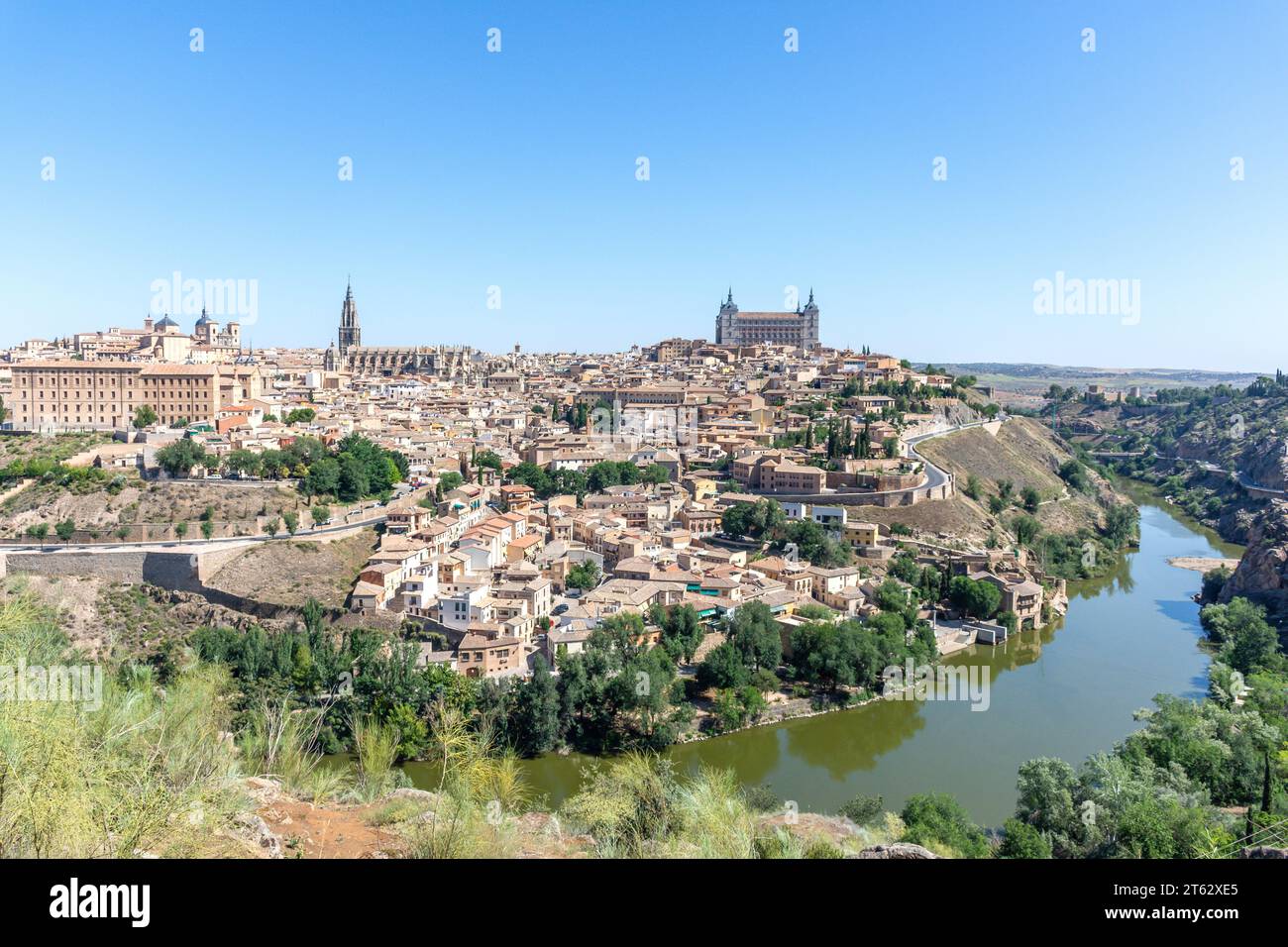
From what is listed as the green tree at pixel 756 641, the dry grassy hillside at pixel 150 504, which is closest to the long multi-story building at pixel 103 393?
the dry grassy hillside at pixel 150 504

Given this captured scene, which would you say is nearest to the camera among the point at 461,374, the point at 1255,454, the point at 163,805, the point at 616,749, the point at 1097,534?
the point at 163,805

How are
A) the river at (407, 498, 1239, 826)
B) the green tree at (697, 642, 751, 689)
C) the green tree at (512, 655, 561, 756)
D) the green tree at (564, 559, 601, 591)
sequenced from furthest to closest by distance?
the green tree at (564, 559, 601, 591), the green tree at (697, 642, 751, 689), the green tree at (512, 655, 561, 756), the river at (407, 498, 1239, 826)

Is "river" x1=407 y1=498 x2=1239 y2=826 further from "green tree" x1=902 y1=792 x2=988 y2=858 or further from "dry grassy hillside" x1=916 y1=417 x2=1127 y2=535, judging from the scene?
"dry grassy hillside" x1=916 y1=417 x2=1127 y2=535

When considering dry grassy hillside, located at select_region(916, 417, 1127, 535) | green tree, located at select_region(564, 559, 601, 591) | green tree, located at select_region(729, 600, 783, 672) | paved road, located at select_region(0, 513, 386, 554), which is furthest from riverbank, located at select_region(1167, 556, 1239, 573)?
paved road, located at select_region(0, 513, 386, 554)

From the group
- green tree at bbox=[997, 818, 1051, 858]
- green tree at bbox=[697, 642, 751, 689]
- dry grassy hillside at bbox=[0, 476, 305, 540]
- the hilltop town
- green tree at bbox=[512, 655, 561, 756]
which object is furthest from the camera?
dry grassy hillside at bbox=[0, 476, 305, 540]

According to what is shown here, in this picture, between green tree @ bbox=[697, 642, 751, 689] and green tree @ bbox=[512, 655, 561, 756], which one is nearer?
green tree @ bbox=[512, 655, 561, 756]

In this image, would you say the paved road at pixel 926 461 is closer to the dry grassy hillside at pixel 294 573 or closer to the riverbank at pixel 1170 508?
the riverbank at pixel 1170 508
